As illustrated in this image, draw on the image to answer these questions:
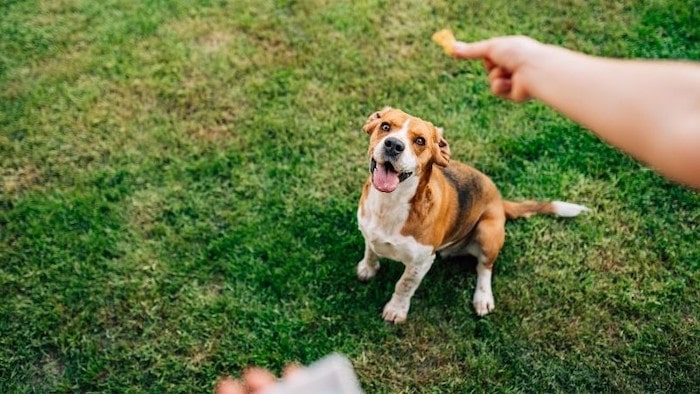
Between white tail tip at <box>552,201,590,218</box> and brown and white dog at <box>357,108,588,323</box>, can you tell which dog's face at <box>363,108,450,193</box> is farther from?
white tail tip at <box>552,201,590,218</box>

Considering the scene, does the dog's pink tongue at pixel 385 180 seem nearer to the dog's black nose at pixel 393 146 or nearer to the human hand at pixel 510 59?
the dog's black nose at pixel 393 146

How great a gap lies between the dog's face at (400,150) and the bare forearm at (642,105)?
1421 mm

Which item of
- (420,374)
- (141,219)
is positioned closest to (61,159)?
(141,219)

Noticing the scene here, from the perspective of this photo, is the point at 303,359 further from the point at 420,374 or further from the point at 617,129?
the point at 617,129

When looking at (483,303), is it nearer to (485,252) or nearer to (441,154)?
(485,252)

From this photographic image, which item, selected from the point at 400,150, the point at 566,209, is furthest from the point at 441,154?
the point at 566,209

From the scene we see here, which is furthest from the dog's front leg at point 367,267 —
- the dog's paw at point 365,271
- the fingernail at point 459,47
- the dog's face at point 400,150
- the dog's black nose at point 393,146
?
the fingernail at point 459,47

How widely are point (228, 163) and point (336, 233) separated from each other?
101 centimetres

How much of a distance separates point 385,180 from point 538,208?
165cm

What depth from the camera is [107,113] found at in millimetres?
5113

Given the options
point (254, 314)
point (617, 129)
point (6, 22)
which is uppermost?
point (617, 129)

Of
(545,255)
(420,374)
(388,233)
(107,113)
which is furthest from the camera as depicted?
(107,113)

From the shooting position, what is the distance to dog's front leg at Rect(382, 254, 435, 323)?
3.75 m

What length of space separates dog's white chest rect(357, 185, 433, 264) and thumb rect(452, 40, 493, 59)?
1189mm
